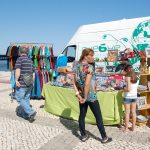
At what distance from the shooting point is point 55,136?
229 inches

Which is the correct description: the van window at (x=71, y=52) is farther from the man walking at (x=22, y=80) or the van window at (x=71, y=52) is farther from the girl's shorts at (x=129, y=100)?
the girl's shorts at (x=129, y=100)

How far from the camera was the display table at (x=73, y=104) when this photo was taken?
20.8 feet

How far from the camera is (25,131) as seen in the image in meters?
6.18

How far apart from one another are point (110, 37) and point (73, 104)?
4.65 meters

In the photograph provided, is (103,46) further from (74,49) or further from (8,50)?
(8,50)

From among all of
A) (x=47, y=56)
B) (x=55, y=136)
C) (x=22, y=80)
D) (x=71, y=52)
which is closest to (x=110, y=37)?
(x=71, y=52)

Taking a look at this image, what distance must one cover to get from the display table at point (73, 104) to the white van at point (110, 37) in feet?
13.0

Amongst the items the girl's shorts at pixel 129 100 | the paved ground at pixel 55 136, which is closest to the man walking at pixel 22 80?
the paved ground at pixel 55 136

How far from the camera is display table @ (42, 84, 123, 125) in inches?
249

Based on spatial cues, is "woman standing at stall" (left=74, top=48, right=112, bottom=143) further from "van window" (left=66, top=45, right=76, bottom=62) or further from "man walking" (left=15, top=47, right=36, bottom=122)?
"van window" (left=66, top=45, right=76, bottom=62)

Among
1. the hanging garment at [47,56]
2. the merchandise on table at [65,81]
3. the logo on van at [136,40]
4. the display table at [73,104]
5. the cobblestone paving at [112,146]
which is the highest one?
the logo on van at [136,40]

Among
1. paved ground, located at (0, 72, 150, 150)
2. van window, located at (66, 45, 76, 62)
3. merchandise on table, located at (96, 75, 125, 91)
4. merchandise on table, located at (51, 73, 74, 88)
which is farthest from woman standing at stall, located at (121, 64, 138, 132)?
van window, located at (66, 45, 76, 62)

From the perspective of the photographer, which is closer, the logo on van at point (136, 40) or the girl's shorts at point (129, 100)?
the girl's shorts at point (129, 100)

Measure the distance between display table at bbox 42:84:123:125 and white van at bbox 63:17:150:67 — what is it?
13.0 ft
